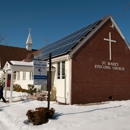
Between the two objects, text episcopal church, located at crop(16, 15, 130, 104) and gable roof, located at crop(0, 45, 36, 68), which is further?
gable roof, located at crop(0, 45, 36, 68)

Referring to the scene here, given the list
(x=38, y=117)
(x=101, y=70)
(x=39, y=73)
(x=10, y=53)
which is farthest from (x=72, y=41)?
(x=10, y=53)

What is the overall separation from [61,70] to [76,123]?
8.79m

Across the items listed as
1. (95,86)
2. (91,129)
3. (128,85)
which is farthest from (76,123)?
(128,85)

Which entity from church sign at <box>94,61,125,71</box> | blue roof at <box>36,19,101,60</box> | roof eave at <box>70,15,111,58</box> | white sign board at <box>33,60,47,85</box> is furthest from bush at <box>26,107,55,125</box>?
church sign at <box>94,61,125,71</box>

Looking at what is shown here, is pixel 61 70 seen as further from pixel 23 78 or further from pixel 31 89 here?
pixel 23 78

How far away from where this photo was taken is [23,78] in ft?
89.7

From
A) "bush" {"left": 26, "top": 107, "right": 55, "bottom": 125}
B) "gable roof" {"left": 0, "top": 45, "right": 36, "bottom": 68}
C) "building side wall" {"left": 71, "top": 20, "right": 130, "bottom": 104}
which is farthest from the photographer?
"gable roof" {"left": 0, "top": 45, "right": 36, "bottom": 68}

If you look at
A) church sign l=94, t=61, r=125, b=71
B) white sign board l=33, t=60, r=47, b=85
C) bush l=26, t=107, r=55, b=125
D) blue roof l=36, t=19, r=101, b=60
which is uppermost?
blue roof l=36, t=19, r=101, b=60

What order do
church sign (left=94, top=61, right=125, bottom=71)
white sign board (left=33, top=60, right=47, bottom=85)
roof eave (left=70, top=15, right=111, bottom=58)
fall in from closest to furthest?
white sign board (left=33, top=60, right=47, bottom=85)
roof eave (left=70, top=15, right=111, bottom=58)
church sign (left=94, top=61, right=125, bottom=71)

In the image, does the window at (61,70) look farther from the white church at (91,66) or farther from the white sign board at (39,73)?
the white sign board at (39,73)

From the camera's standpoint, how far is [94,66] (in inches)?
650

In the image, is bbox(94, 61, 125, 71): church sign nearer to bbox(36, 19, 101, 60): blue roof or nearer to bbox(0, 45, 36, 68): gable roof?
bbox(36, 19, 101, 60): blue roof

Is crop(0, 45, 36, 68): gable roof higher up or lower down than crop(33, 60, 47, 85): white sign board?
higher up

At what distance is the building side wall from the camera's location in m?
15.5
